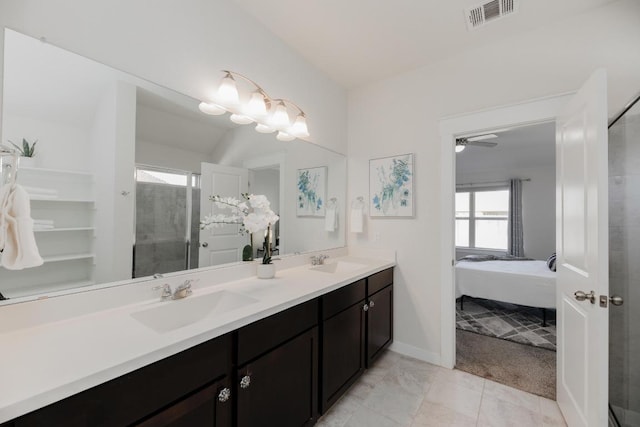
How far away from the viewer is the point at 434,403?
6.05 ft

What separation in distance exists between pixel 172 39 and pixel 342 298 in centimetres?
178

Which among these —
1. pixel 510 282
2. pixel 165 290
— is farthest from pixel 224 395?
pixel 510 282

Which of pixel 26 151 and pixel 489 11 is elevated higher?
pixel 489 11

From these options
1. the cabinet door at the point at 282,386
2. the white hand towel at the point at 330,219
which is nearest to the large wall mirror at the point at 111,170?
the cabinet door at the point at 282,386

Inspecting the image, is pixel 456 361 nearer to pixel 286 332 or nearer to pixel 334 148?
pixel 286 332

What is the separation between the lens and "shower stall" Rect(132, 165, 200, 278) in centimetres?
136

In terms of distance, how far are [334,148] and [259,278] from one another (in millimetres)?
1493

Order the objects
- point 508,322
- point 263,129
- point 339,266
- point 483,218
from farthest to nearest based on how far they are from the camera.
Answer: point 483,218, point 508,322, point 339,266, point 263,129

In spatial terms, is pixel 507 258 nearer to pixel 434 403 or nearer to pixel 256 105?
pixel 434 403

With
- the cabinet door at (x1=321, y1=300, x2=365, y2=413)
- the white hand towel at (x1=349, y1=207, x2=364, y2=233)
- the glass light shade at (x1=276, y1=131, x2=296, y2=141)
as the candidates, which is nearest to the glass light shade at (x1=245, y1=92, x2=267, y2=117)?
the glass light shade at (x1=276, y1=131, x2=296, y2=141)

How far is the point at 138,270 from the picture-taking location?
1.35 metres

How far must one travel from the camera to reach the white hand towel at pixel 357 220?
106 inches

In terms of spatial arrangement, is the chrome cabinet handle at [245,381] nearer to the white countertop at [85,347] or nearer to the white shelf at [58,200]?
the white countertop at [85,347]

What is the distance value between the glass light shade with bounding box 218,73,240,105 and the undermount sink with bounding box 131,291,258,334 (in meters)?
1.13
